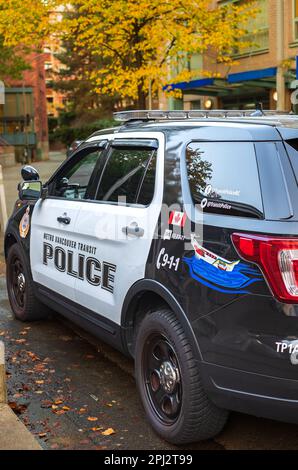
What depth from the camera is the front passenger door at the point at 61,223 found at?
4.69 meters

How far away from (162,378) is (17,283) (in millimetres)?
2935

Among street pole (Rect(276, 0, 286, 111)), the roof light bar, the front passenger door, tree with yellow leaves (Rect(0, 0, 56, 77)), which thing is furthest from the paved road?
street pole (Rect(276, 0, 286, 111))

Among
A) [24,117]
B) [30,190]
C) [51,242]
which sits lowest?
[51,242]

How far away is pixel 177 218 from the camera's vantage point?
3.37m

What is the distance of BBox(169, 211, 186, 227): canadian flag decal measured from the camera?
10.9 feet

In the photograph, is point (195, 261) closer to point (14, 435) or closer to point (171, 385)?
point (171, 385)

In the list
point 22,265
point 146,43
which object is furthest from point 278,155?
point 146,43

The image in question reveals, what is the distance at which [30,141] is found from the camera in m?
49.0

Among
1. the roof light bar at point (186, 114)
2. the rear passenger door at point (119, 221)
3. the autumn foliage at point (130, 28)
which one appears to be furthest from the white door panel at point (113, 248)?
the autumn foliage at point (130, 28)

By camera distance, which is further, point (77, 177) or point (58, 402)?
point (77, 177)

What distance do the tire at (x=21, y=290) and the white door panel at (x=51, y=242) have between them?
26cm

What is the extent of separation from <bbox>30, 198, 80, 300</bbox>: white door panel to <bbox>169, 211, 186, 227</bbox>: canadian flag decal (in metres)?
1.33

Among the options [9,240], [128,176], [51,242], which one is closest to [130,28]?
[9,240]

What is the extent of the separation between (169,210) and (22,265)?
2.70 metres
